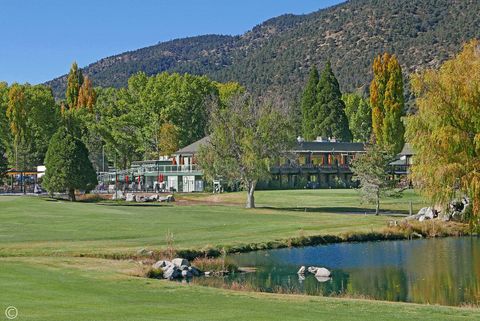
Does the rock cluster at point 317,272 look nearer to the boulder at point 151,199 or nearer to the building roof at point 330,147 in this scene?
the boulder at point 151,199

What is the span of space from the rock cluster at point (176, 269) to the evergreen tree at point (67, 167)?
42.8 m

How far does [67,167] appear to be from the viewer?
7444 cm

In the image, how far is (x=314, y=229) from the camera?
51.1 m

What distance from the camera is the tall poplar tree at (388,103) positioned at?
311ft

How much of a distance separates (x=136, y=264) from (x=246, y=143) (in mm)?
37415

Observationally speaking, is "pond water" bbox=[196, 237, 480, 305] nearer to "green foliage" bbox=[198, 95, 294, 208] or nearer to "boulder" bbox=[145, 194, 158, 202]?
"green foliage" bbox=[198, 95, 294, 208]

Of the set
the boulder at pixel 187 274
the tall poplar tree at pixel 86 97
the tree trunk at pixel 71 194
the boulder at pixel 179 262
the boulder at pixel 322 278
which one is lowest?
the boulder at pixel 322 278

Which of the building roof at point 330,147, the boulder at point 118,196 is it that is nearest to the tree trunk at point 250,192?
the boulder at point 118,196

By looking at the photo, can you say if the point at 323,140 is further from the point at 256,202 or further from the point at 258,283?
the point at 258,283

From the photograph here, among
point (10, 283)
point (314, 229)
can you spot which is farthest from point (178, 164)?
point (10, 283)

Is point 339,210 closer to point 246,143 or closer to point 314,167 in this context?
point 246,143

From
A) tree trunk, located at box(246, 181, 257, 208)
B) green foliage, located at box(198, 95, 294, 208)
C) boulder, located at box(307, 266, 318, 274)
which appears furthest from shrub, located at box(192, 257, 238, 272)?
tree trunk, located at box(246, 181, 257, 208)

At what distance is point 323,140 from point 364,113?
25754mm

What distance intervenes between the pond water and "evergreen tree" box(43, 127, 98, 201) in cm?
3568
